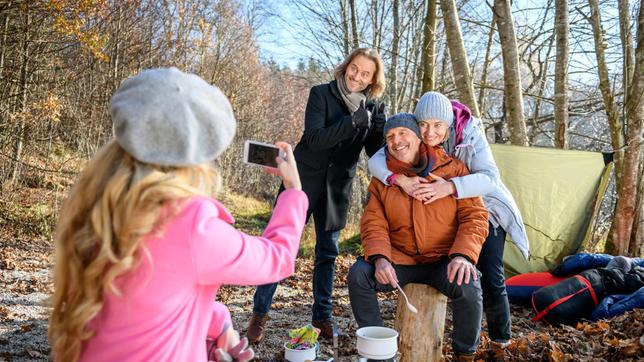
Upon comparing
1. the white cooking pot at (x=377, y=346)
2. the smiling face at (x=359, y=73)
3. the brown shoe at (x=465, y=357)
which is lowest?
the brown shoe at (x=465, y=357)

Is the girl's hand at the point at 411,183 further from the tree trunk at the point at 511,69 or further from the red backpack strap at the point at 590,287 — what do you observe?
the tree trunk at the point at 511,69

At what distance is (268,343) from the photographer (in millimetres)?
3846

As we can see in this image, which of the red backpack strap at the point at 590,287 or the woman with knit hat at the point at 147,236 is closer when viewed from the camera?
the woman with knit hat at the point at 147,236

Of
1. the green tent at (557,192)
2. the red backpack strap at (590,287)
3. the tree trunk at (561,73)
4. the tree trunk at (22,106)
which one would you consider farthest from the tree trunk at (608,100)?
the tree trunk at (22,106)

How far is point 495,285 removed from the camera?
3.36 meters

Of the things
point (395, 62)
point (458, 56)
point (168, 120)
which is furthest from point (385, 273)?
point (395, 62)

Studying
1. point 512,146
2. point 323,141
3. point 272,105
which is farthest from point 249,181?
point 323,141

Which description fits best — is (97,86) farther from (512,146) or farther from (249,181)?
(249,181)

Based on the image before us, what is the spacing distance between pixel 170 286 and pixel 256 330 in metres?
2.33

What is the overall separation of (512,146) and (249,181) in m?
18.7

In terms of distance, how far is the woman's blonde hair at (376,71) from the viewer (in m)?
3.61

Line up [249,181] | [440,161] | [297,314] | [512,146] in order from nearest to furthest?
1. [440,161]
2. [297,314]
3. [512,146]
4. [249,181]

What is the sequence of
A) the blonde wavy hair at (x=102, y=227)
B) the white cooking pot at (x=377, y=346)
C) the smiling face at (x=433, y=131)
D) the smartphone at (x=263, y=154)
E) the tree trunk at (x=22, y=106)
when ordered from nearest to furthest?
the blonde wavy hair at (x=102, y=227) → the smartphone at (x=263, y=154) → the white cooking pot at (x=377, y=346) → the smiling face at (x=433, y=131) → the tree trunk at (x=22, y=106)

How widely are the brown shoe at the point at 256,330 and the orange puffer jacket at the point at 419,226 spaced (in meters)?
1.10
